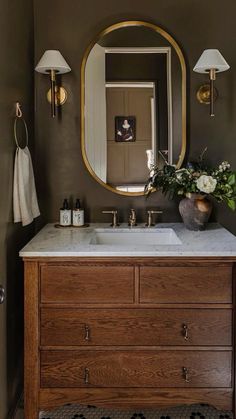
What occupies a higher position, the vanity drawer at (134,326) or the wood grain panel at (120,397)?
the vanity drawer at (134,326)

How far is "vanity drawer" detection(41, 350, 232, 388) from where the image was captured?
187 cm

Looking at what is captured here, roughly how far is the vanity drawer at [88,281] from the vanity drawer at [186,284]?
2.9 inches

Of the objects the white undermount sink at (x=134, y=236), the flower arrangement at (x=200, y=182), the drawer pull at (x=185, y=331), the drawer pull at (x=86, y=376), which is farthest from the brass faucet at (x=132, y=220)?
the drawer pull at (x=86, y=376)

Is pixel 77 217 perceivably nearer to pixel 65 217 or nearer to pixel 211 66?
pixel 65 217

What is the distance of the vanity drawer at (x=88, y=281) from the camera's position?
185 centimetres

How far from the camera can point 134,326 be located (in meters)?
1.86

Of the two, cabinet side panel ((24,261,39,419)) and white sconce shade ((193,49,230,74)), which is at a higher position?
white sconce shade ((193,49,230,74))

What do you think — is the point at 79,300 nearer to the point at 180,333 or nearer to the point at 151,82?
the point at 180,333

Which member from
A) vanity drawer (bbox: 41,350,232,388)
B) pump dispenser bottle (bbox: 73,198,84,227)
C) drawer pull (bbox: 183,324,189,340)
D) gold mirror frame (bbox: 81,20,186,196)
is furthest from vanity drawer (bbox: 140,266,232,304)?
gold mirror frame (bbox: 81,20,186,196)

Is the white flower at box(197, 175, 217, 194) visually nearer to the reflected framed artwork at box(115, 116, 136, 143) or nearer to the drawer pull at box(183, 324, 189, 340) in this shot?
the reflected framed artwork at box(115, 116, 136, 143)

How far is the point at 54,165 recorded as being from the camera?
2.50 meters

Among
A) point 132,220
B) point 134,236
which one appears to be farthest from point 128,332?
point 132,220

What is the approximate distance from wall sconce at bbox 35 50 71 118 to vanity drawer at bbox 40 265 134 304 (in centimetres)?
95

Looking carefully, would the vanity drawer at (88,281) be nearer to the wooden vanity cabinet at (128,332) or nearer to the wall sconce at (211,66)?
the wooden vanity cabinet at (128,332)
